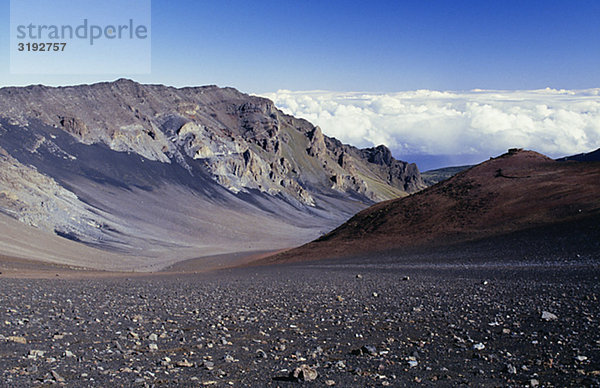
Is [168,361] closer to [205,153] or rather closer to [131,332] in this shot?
[131,332]

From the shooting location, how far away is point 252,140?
161 meters

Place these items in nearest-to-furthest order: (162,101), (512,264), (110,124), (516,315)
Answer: (516,315), (512,264), (110,124), (162,101)

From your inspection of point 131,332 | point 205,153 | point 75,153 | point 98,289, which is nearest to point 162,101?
point 205,153

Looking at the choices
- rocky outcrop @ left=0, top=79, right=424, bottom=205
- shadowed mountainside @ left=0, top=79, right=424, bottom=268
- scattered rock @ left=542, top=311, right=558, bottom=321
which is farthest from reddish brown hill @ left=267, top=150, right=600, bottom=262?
rocky outcrop @ left=0, top=79, right=424, bottom=205

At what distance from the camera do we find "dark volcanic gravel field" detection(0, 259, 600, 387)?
7.21 meters

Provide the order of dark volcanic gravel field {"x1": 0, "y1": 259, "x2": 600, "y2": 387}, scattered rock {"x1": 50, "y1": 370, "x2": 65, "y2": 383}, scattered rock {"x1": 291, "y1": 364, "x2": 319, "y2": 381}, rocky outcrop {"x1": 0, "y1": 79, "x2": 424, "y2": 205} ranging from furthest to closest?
rocky outcrop {"x1": 0, "y1": 79, "x2": 424, "y2": 205} → dark volcanic gravel field {"x1": 0, "y1": 259, "x2": 600, "y2": 387} → scattered rock {"x1": 291, "y1": 364, "x2": 319, "y2": 381} → scattered rock {"x1": 50, "y1": 370, "x2": 65, "y2": 383}

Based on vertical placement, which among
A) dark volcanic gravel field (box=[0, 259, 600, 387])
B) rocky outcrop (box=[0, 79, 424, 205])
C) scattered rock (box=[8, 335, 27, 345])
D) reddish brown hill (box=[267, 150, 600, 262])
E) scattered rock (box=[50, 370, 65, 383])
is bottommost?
dark volcanic gravel field (box=[0, 259, 600, 387])

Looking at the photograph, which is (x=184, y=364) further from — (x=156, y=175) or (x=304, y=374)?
(x=156, y=175)

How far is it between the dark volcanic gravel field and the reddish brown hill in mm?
15686

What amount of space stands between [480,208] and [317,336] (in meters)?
29.7

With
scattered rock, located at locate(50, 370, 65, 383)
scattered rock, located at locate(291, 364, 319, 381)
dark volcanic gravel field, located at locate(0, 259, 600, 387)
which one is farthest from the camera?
dark volcanic gravel field, located at locate(0, 259, 600, 387)

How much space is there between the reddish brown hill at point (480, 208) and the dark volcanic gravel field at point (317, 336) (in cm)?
1569

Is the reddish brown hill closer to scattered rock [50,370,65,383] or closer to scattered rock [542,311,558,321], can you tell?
scattered rock [542,311,558,321]

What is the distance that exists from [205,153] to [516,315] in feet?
400
